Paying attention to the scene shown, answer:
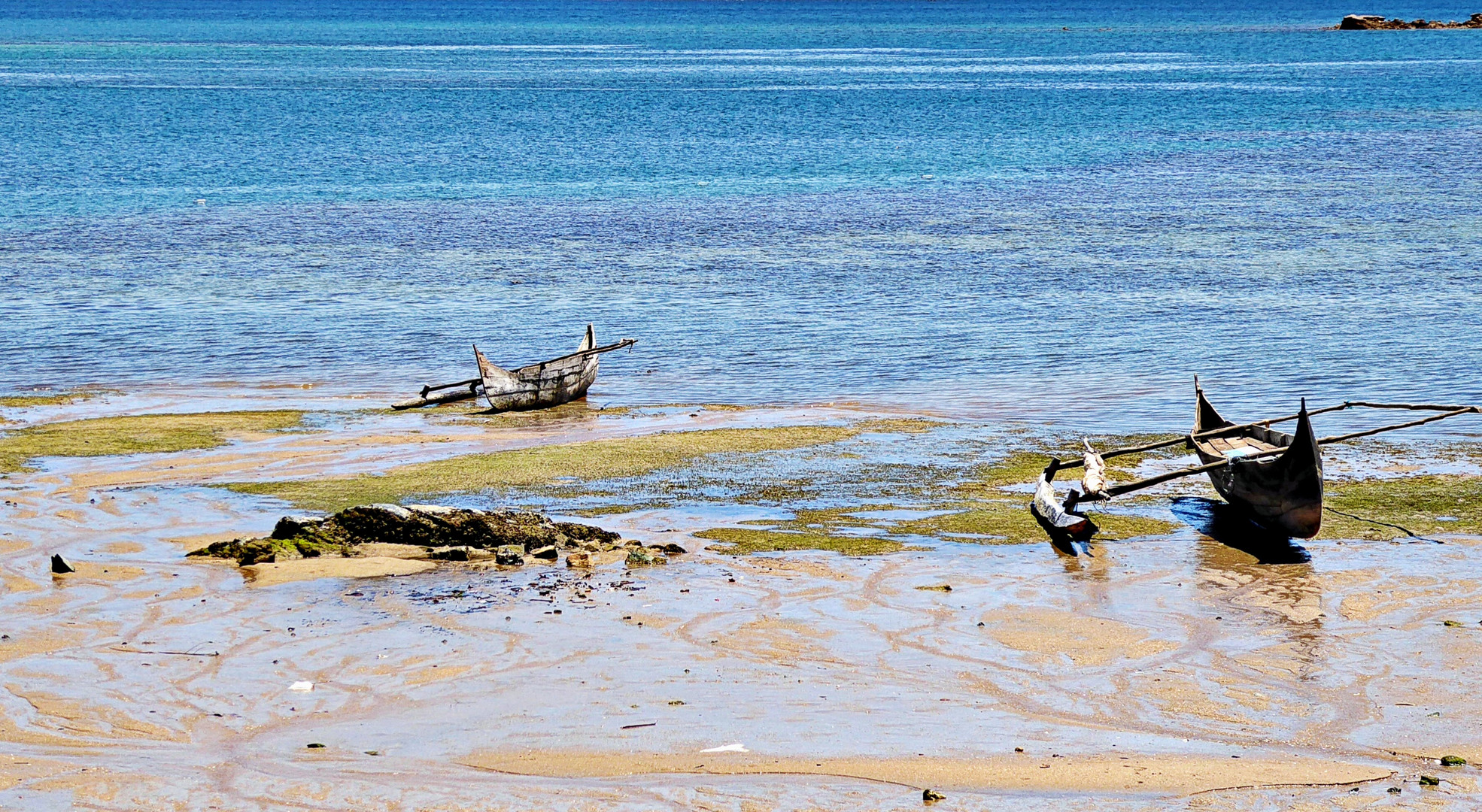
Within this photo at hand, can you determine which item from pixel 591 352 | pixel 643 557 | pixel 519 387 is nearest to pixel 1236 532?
pixel 643 557

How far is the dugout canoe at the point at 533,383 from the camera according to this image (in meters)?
23.6

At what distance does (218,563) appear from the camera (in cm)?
1439

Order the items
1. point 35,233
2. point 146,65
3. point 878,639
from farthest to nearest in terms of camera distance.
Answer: point 146,65
point 35,233
point 878,639

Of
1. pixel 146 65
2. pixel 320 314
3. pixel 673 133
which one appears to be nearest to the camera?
pixel 320 314

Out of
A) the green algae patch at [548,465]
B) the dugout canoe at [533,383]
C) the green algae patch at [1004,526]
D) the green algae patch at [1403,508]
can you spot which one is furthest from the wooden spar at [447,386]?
the green algae patch at [1403,508]

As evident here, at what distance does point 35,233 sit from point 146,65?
8241 cm

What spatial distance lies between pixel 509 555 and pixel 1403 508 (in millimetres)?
9878

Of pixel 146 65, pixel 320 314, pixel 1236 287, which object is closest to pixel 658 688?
pixel 320 314

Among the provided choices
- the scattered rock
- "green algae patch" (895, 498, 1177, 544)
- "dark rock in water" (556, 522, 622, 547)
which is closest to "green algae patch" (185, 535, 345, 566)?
"dark rock in water" (556, 522, 622, 547)

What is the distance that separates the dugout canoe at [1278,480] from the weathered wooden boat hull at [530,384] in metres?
10.4

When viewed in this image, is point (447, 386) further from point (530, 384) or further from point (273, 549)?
point (273, 549)

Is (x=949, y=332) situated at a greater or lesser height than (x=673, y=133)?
lesser

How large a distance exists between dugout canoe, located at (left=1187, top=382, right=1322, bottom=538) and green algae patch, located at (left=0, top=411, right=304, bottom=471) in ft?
42.2

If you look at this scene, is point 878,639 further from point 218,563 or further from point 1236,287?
point 1236,287
